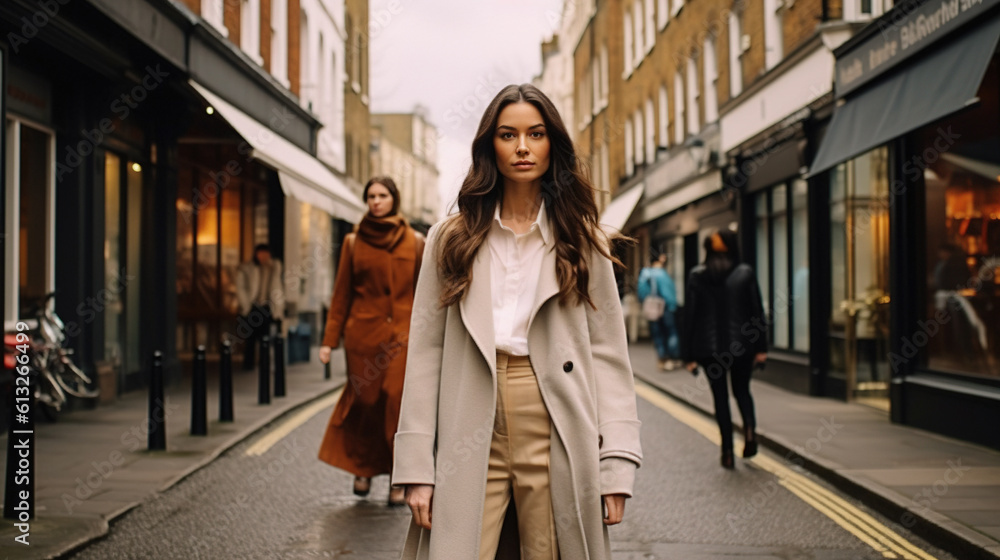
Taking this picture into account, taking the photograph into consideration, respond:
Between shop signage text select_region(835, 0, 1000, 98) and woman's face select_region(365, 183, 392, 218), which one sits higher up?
shop signage text select_region(835, 0, 1000, 98)

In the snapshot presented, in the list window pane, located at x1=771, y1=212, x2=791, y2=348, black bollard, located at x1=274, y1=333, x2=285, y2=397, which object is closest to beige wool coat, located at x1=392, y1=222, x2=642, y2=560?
black bollard, located at x1=274, y1=333, x2=285, y2=397

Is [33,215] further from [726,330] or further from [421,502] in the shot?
[421,502]

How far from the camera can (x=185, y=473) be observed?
7.39 m

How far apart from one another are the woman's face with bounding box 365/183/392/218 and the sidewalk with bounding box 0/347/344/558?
2294 millimetres

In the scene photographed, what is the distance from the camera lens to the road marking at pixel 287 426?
8.80 meters

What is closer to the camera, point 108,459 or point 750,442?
point 108,459

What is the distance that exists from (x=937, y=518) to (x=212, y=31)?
11.2 meters

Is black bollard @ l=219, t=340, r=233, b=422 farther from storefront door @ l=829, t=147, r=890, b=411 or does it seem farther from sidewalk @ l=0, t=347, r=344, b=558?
storefront door @ l=829, t=147, r=890, b=411

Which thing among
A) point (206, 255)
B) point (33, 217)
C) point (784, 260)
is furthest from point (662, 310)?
point (33, 217)

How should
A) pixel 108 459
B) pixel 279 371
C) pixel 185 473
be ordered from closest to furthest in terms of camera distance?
pixel 185 473 → pixel 108 459 → pixel 279 371

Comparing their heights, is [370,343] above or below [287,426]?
above

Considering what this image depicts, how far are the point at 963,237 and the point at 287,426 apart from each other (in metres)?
6.71

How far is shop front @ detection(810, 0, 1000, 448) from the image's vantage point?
8.79m

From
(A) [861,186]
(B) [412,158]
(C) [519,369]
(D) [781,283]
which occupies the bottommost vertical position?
(C) [519,369]
